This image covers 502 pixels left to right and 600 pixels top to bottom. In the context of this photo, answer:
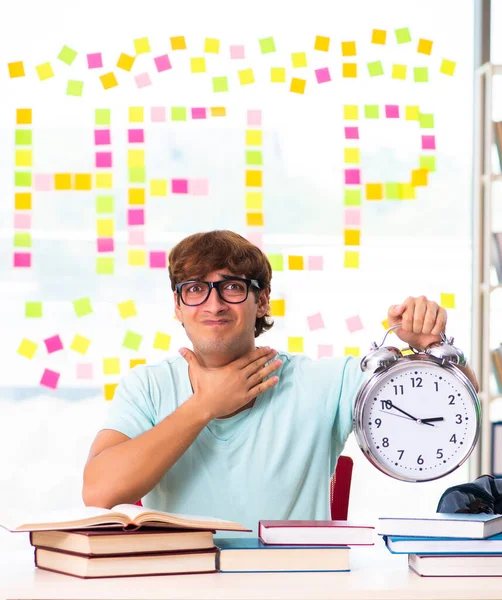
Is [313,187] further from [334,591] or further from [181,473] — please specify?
[334,591]

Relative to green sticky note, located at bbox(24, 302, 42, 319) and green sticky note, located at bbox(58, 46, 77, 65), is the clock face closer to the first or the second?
green sticky note, located at bbox(24, 302, 42, 319)

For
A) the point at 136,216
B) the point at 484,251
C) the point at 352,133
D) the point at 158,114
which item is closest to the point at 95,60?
the point at 158,114

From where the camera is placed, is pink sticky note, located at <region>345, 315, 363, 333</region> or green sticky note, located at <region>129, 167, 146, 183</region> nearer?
green sticky note, located at <region>129, 167, 146, 183</region>

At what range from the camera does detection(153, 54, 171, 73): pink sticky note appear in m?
3.76

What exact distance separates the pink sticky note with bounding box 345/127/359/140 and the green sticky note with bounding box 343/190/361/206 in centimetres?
24

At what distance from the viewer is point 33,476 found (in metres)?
3.68

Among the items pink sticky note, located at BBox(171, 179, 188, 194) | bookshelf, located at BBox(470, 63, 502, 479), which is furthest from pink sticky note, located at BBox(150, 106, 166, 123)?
bookshelf, located at BBox(470, 63, 502, 479)

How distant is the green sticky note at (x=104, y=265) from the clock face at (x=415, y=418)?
2.29 metres

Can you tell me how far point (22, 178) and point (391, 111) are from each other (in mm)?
1660

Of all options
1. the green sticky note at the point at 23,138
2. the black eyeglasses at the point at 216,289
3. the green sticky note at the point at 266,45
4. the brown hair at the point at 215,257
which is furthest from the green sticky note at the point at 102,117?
the black eyeglasses at the point at 216,289

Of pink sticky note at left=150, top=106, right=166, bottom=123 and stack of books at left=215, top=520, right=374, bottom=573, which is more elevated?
pink sticky note at left=150, top=106, right=166, bottom=123

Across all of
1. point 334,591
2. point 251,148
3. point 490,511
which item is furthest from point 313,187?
point 334,591

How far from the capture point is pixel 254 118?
3.83 metres

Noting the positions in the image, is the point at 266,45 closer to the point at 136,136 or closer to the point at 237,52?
the point at 237,52
